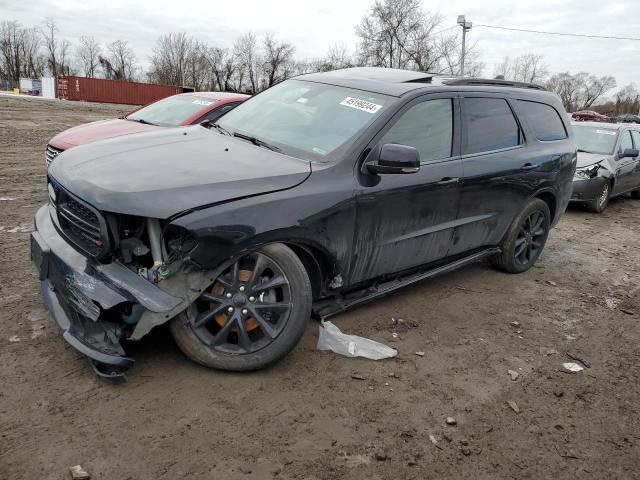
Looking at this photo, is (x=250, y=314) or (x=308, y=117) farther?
(x=308, y=117)

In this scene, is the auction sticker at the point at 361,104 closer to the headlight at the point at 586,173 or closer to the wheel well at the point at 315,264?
the wheel well at the point at 315,264

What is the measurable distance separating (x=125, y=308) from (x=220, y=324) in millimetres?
539

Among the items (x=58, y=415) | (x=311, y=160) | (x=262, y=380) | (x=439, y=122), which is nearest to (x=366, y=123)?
(x=311, y=160)

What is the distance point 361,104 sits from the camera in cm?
379

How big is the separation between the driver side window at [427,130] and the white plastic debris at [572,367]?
1.73 metres

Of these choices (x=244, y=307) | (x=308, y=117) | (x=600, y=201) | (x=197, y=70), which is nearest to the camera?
(x=244, y=307)

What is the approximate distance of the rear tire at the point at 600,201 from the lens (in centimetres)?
940

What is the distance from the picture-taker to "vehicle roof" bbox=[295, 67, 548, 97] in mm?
3934

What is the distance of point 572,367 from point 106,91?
187ft

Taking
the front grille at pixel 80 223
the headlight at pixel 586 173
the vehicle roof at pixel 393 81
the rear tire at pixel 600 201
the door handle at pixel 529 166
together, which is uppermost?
the vehicle roof at pixel 393 81

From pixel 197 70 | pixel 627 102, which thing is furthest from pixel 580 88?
pixel 197 70

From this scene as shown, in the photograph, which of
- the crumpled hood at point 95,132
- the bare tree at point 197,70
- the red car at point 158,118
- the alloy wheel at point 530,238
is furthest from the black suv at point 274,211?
the bare tree at point 197,70

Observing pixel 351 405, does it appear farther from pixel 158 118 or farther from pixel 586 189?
pixel 586 189

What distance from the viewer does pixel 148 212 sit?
264cm
